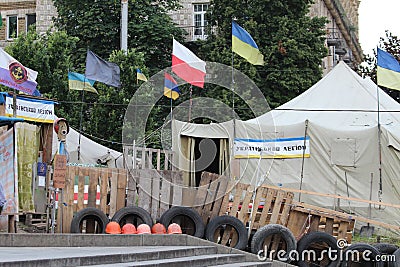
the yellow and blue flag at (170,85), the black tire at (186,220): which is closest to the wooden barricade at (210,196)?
the black tire at (186,220)

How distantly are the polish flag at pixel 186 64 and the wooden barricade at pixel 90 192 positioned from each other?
22.5ft

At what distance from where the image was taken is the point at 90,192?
13.3 metres

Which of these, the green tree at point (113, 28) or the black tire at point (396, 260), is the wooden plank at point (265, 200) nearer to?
the black tire at point (396, 260)

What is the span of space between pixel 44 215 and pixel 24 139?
1.58m

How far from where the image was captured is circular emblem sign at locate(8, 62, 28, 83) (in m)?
16.2

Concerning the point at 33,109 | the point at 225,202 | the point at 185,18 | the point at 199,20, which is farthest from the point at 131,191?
the point at 185,18

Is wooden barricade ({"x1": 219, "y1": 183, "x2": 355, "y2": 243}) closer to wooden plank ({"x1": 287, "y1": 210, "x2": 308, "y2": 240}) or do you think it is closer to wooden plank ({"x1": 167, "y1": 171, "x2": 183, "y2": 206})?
wooden plank ({"x1": 287, "y1": 210, "x2": 308, "y2": 240})

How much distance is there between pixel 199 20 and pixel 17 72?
26.4 metres

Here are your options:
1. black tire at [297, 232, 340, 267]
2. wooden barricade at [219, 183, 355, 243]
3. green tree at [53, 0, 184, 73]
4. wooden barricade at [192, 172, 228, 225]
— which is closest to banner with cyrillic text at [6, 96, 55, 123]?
wooden barricade at [192, 172, 228, 225]

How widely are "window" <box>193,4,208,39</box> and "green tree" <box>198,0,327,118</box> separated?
645 cm

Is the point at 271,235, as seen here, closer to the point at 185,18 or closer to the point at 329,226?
the point at 329,226

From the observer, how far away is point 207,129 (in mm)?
21703

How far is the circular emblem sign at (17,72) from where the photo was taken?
16219 millimetres

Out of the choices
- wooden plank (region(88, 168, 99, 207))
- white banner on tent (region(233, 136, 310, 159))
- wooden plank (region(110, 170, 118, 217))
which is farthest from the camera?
white banner on tent (region(233, 136, 310, 159))
